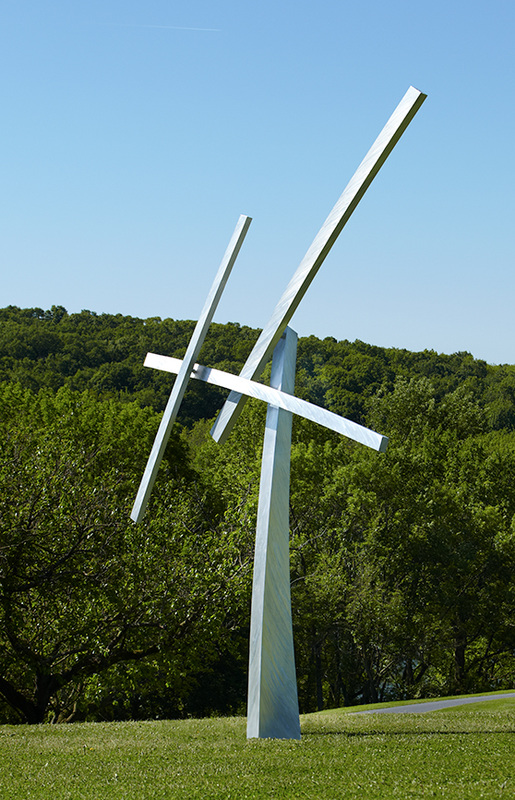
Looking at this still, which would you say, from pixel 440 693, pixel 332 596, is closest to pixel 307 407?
pixel 332 596

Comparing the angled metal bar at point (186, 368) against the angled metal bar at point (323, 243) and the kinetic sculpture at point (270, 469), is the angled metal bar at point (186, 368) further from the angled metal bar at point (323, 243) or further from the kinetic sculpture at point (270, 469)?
the angled metal bar at point (323, 243)

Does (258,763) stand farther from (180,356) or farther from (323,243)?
(180,356)

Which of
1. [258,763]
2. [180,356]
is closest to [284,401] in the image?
[258,763]

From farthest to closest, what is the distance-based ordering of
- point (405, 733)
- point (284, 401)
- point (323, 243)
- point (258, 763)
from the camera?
point (405, 733) < point (284, 401) < point (323, 243) < point (258, 763)

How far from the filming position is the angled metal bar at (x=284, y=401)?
32.2 feet

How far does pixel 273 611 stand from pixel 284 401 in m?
3.30

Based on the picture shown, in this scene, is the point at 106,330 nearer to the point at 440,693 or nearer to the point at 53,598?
the point at 440,693

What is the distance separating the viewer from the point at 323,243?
1109cm

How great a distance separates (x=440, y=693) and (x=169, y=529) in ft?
66.5

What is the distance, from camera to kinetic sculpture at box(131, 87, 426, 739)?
11273mm

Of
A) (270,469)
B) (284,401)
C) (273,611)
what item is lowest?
(273,611)

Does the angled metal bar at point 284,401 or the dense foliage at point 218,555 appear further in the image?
the dense foliage at point 218,555

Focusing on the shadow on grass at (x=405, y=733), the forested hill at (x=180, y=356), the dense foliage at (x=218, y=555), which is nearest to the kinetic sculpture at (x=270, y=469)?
the shadow on grass at (x=405, y=733)

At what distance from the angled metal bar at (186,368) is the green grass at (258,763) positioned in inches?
142
